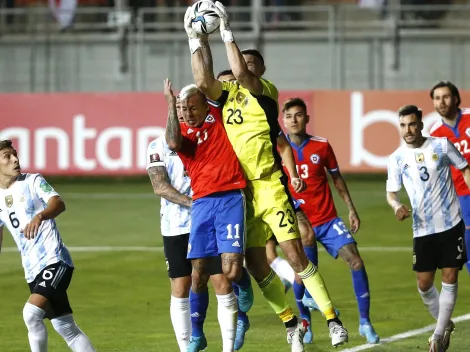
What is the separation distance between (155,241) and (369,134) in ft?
27.2

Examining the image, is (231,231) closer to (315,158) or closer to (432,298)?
(432,298)

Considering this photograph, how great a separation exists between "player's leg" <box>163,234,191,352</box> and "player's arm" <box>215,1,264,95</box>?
1413 millimetres

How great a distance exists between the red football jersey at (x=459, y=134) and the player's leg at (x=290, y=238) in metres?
3.18

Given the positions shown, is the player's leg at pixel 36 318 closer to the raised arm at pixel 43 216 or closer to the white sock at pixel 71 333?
the white sock at pixel 71 333

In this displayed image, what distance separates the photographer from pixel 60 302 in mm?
8250

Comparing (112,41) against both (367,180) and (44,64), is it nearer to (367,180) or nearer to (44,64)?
(44,64)

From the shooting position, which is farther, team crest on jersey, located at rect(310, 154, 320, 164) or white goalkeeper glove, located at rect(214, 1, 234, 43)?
team crest on jersey, located at rect(310, 154, 320, 164)

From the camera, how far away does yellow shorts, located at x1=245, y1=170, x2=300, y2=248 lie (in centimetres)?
881

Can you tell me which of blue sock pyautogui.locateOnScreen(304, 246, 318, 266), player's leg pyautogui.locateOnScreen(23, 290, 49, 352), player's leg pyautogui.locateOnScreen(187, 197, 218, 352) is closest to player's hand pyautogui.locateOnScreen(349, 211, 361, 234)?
blue sock pyautogui.locateOnScreen(304, 246, 318, 266)

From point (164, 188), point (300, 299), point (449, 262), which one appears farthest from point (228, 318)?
point (449, 262)

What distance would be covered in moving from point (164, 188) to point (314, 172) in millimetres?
1906

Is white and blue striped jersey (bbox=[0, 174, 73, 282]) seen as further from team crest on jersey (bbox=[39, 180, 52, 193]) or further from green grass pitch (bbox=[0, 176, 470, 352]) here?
green grass pitch (bbox=[0, 176, 470, 352])

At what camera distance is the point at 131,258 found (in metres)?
15.1

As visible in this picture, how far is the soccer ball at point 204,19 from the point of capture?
8.64 meters
